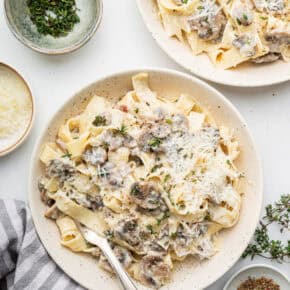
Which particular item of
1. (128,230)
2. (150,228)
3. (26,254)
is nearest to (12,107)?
(26,254)

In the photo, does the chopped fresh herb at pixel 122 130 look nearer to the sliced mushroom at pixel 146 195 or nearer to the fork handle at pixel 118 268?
the sliced mushroom at pixel 146 195

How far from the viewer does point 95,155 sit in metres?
5.30

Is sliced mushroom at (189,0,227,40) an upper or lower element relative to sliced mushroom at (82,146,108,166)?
upper

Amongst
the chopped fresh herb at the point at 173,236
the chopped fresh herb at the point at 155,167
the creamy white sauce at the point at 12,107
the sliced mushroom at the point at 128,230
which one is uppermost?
the creamy white sauce at the point at 12,107

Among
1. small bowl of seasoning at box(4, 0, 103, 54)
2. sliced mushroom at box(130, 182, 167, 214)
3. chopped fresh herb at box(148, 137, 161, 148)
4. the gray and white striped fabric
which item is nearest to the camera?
sliced mushroom at box(130, 182, 167, 214)

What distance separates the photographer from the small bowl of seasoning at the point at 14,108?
5590mm

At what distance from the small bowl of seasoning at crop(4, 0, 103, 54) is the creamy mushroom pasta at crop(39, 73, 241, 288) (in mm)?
687

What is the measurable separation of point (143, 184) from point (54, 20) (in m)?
1.70

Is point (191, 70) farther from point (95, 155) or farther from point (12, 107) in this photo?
point (12, 107)

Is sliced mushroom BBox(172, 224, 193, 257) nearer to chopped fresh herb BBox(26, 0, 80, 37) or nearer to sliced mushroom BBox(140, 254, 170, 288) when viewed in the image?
sliced mushroom BBox(140, 254, 170, 288)

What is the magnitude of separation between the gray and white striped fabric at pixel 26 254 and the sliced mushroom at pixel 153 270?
0.56 m

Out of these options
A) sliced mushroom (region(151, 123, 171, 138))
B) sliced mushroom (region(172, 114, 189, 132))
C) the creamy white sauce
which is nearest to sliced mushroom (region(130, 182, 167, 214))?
sliced mushroom (region(151, 123, 171, 138))

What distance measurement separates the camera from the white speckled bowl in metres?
5.39

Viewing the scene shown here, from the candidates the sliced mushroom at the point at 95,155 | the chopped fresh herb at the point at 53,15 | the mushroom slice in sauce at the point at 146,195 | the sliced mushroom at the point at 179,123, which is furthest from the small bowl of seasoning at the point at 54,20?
the mushroom slice in sauce at the point at 146,195
